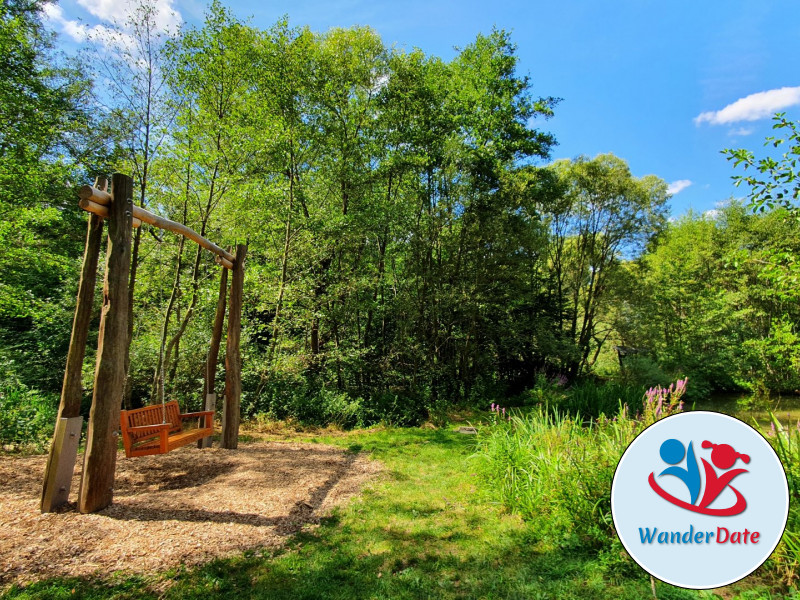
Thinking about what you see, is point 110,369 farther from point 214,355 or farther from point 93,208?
point 214,355

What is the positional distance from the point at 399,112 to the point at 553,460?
9.90 m

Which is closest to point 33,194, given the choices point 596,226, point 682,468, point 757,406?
point 682,468

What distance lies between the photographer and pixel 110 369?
10.8ft

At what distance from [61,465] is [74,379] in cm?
69

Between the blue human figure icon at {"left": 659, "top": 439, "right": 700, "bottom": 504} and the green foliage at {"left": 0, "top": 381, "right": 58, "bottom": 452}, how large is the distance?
6.76 meters

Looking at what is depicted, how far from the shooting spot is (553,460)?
346 centimetres

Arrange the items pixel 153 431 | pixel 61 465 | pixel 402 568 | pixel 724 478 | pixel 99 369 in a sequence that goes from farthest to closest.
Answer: pixel 153 431, pixel 99 369, pixel 61 465, pixel 402 568, pixel 724 478

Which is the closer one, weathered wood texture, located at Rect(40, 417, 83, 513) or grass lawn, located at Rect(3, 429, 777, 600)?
grass lawn, located at Rect(3, 429, 777, 600)

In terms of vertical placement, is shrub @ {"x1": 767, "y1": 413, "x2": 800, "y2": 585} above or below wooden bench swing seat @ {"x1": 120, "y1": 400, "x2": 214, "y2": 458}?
below

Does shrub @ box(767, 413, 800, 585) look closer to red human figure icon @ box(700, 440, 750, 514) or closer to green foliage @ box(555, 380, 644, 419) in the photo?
red human figure icon @ box(700, 440, 750, 514)

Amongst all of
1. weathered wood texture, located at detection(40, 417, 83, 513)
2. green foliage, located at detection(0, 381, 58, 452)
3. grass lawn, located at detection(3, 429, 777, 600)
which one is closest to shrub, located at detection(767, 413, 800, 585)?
grass lawn, located at detection(3, 429, 777, 600)

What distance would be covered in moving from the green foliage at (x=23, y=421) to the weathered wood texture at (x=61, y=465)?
8.53 feet

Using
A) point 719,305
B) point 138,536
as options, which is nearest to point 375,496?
point 138,536

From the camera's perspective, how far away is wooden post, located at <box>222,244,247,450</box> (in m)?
5.57
